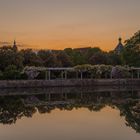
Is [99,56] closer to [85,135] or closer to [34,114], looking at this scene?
[34,114]

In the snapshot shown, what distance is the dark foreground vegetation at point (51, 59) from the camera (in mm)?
49081

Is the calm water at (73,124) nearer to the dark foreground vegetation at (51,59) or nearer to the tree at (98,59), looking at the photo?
the dark foreground vegetation at (51,59)

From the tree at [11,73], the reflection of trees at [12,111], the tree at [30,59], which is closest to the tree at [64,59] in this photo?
the tree at [30,59]

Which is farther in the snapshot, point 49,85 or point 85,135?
point 49,85

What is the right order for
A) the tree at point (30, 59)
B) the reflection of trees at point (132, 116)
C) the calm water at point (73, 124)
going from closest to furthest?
the calm water at point (73, 124)
the reflection of trees at point (132, 116)
the tree at point (30, 59)

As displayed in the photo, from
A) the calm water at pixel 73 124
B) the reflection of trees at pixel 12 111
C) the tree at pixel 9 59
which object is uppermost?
the tree at pixel 9 59

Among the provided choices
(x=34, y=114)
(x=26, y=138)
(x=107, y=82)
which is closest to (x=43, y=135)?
(x=26, y=138)

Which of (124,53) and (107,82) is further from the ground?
(124,53)

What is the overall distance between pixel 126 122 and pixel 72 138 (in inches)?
171

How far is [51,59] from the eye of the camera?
5716cm

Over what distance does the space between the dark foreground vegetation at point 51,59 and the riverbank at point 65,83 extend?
2.28m

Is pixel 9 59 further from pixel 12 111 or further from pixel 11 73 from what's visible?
pixel 12 111

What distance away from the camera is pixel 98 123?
16.8 metres

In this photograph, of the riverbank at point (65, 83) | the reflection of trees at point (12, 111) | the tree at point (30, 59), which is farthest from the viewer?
the tree at point (30, 59)
